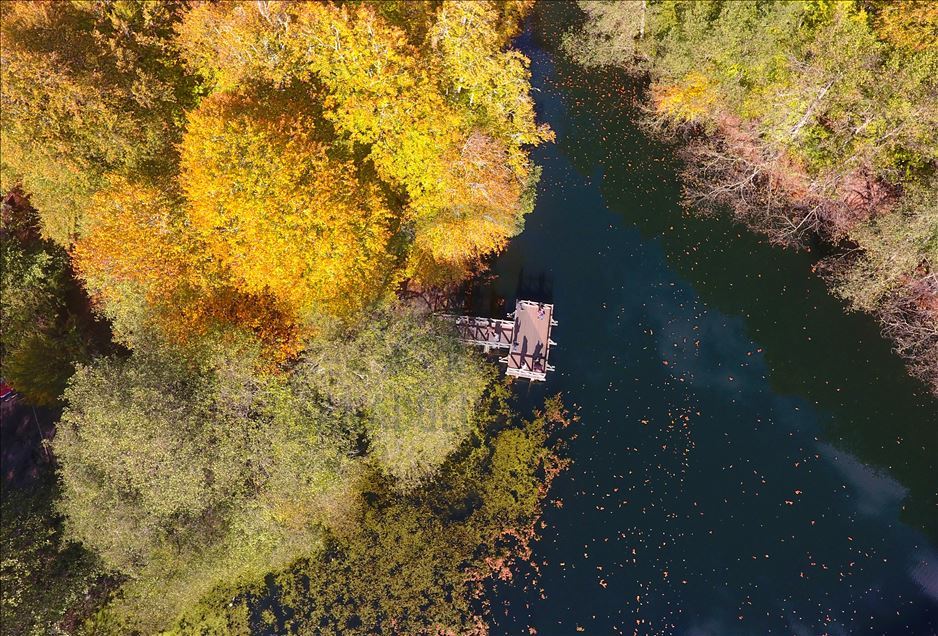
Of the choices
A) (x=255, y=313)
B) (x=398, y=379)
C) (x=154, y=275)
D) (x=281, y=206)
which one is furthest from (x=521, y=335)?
(x=154, y=275)

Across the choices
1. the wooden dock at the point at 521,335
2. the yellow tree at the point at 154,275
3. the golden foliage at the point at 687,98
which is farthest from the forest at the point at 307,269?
the wooden dock at the point at 521,335

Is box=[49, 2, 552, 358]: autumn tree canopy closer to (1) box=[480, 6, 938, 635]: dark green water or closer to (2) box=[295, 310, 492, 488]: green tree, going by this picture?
(2) box=[295, 310, 492, 488]: green tree

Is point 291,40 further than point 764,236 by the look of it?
No

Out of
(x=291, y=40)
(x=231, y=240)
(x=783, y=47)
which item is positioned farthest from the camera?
(x=783, y=47)

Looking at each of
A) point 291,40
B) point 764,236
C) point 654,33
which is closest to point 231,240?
point 291,40

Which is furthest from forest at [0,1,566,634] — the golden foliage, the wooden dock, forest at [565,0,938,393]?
forest at [565,0,938,393]

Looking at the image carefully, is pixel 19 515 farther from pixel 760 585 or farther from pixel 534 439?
pixel 760 585

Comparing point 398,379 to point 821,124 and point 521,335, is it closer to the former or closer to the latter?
point 521,335
